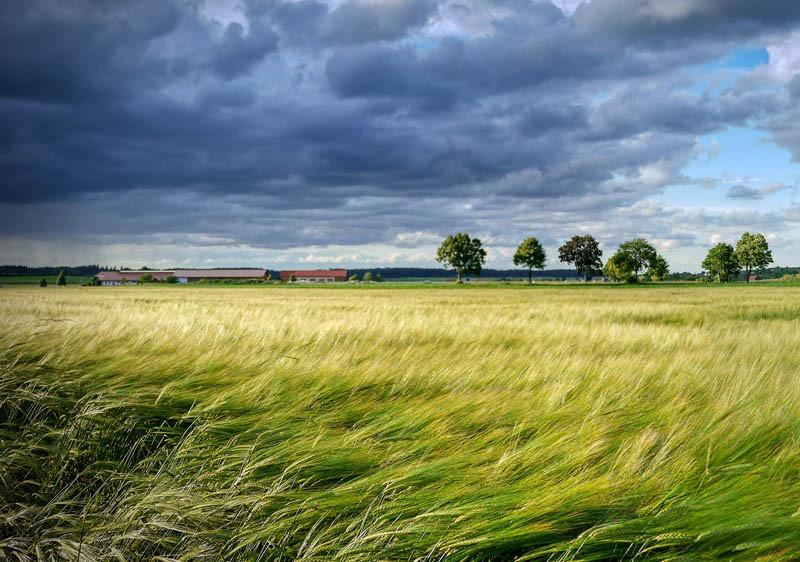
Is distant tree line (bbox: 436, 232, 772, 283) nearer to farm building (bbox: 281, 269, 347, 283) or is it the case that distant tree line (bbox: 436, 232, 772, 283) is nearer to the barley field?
farm building (bbox: 281, 269, 347, 283)

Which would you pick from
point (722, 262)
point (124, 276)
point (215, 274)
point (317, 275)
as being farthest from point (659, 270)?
point (124, 276)

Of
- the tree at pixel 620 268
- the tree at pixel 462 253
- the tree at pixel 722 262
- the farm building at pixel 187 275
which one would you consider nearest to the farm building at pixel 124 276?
the farm building at pixel 187 275

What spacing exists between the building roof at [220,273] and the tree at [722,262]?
4202 inches

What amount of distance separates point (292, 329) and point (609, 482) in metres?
5.66

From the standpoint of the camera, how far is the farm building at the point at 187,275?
122 metres

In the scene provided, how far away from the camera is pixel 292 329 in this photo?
23.4 feet

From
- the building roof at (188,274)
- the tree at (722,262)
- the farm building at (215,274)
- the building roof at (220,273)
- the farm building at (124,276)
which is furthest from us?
the building roof at (220,273)

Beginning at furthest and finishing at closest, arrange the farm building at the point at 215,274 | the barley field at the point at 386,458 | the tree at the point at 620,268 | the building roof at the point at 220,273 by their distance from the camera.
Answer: the building roof at the point at 220,273
the farm building at the point at 215,274
the tree at the point at 620,268
the barley field at the point at 386,458

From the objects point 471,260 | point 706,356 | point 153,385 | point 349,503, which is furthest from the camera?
point 471,260

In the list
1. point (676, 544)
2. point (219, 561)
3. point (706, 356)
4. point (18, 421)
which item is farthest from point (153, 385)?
point (706, 356)

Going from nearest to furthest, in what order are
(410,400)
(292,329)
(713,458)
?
(713,458) → (410,400) → (292,329)

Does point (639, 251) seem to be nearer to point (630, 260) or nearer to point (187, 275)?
point (630, 260)

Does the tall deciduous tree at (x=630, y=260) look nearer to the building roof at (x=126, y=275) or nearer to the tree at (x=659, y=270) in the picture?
the tree at (x=659, y=270)

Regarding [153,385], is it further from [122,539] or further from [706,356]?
[706,356]
